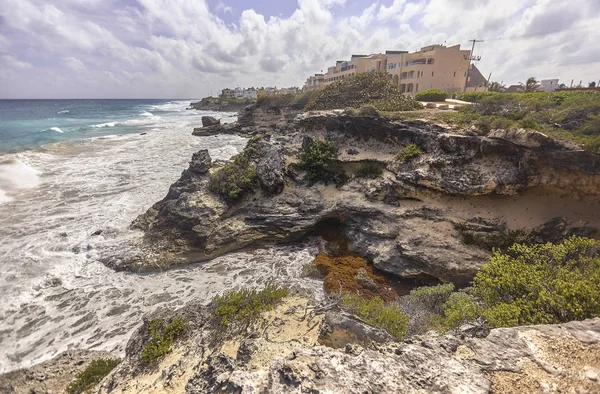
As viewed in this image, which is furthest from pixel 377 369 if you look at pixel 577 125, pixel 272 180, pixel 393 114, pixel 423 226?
pixel 393 114

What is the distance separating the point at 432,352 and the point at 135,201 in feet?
69.5

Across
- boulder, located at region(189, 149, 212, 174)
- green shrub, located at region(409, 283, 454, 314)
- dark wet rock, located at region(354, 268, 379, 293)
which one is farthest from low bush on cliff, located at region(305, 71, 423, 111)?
green shrub, located at region(409, 283, 454, 314)

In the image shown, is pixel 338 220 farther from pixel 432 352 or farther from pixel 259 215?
pixel 432 352

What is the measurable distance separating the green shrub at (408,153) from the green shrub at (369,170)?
1313mm

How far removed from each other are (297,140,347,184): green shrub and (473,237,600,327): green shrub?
34.0 ft

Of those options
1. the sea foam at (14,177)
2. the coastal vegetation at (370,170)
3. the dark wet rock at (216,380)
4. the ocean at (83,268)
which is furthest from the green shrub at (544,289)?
the sea foam at (14,177)

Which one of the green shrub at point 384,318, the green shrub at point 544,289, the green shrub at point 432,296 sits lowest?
the green shrub at point 432,296

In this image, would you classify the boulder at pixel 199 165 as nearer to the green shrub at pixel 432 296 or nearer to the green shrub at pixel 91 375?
the green shrub at pixel 91 375

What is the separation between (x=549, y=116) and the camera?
13469 millimetres

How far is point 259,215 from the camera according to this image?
51.2 feet

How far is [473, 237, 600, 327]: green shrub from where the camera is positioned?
18.5 ft

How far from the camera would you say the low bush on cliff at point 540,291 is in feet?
18.5

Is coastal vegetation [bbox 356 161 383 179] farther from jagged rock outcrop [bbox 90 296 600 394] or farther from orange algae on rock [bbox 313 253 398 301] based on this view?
jagged rock outcrop [bbox 90 296 600 394]

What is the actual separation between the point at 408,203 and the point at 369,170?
322 cm
